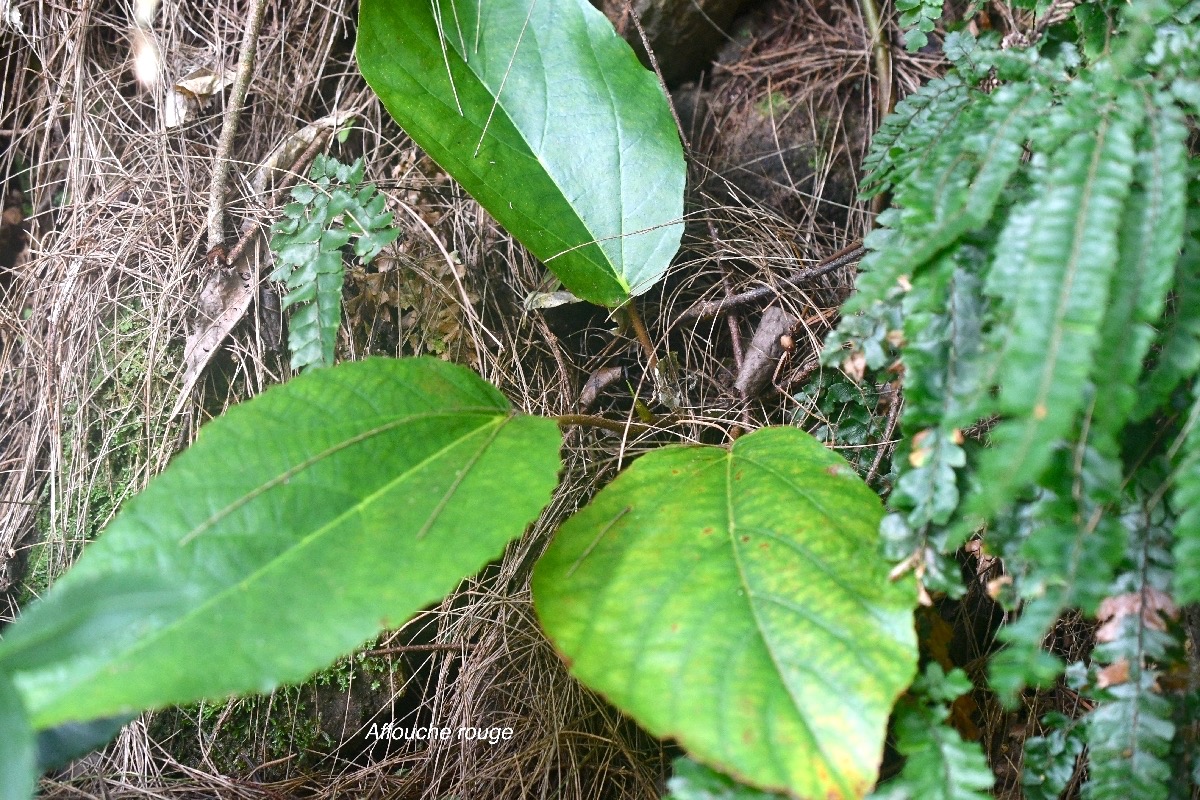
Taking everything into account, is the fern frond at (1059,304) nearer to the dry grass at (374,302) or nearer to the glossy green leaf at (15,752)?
the dry grass at (374,302)

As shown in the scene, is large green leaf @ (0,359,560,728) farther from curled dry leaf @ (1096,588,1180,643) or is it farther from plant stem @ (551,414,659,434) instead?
curled dry leaf @ (1096,588,1180,643)

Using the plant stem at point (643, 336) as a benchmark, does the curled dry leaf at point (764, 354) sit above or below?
below

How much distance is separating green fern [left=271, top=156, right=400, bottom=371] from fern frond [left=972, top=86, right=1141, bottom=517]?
120 centimetres

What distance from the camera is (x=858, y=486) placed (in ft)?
4.42

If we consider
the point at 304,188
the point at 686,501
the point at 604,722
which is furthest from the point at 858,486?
the point at 304,188

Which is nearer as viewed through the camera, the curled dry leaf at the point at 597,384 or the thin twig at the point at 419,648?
the thin twig at the point at 419,648

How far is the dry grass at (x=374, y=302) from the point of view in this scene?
170 cm

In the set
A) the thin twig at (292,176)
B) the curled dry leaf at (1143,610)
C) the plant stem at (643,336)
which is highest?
the thin twig at (292,176)

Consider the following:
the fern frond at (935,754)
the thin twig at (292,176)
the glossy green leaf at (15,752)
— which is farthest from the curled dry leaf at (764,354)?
the glossy green leaf at (15,752)

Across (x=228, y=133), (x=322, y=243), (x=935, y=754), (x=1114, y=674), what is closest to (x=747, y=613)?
(x=935, y=754)

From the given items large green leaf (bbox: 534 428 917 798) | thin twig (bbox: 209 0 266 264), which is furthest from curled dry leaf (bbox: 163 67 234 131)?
large green leaf (bbox: 534 428 917 798)

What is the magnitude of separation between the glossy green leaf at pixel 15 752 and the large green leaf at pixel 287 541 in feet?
0.06

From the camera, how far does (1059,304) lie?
916 mm

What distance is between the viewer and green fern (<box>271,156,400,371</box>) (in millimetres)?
1619
